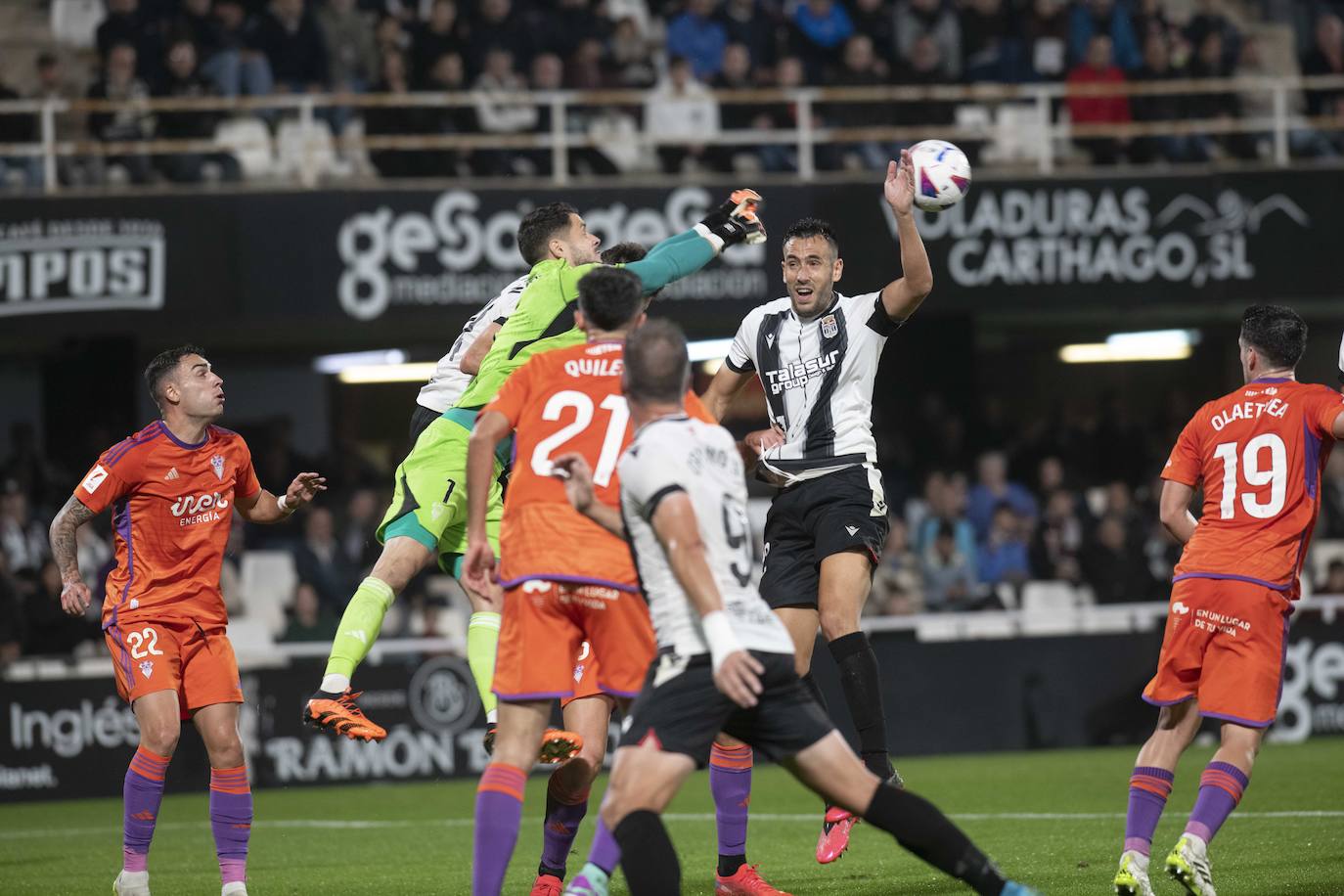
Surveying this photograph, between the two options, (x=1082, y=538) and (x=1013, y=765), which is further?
(x=1082, y=538)

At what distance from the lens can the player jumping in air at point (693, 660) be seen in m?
5.22

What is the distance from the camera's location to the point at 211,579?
761 centimetres

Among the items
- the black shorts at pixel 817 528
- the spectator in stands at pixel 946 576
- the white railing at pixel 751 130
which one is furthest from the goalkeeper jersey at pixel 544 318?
the spectator in stands at pixel 946 576

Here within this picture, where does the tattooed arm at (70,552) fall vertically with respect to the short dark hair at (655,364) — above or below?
below

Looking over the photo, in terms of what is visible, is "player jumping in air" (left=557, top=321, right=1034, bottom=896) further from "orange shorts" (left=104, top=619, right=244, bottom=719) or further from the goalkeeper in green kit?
"orange shorts" (left=104, top=619, right=244, bottom=719)

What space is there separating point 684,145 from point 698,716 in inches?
469

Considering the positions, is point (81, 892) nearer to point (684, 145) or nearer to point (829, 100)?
point (684, 145)

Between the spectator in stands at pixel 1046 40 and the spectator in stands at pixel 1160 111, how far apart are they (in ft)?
2.46

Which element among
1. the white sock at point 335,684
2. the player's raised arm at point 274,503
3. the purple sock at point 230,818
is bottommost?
the purple sock at point 230,818

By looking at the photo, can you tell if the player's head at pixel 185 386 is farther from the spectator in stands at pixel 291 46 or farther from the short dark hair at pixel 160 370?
the spectator in stands at pixel 291 46

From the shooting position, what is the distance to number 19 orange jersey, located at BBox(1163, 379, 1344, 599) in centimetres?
665

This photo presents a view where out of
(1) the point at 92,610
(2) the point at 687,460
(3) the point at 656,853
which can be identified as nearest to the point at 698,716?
(3) the point at 656,853

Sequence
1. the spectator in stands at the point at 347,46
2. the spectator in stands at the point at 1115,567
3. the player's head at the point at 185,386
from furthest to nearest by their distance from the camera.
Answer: the spectator in stands at the point at 347,46, the spectator in stands at the point at 1115,567, the player's head at the point at 185,386

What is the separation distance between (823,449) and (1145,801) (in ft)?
6.79
